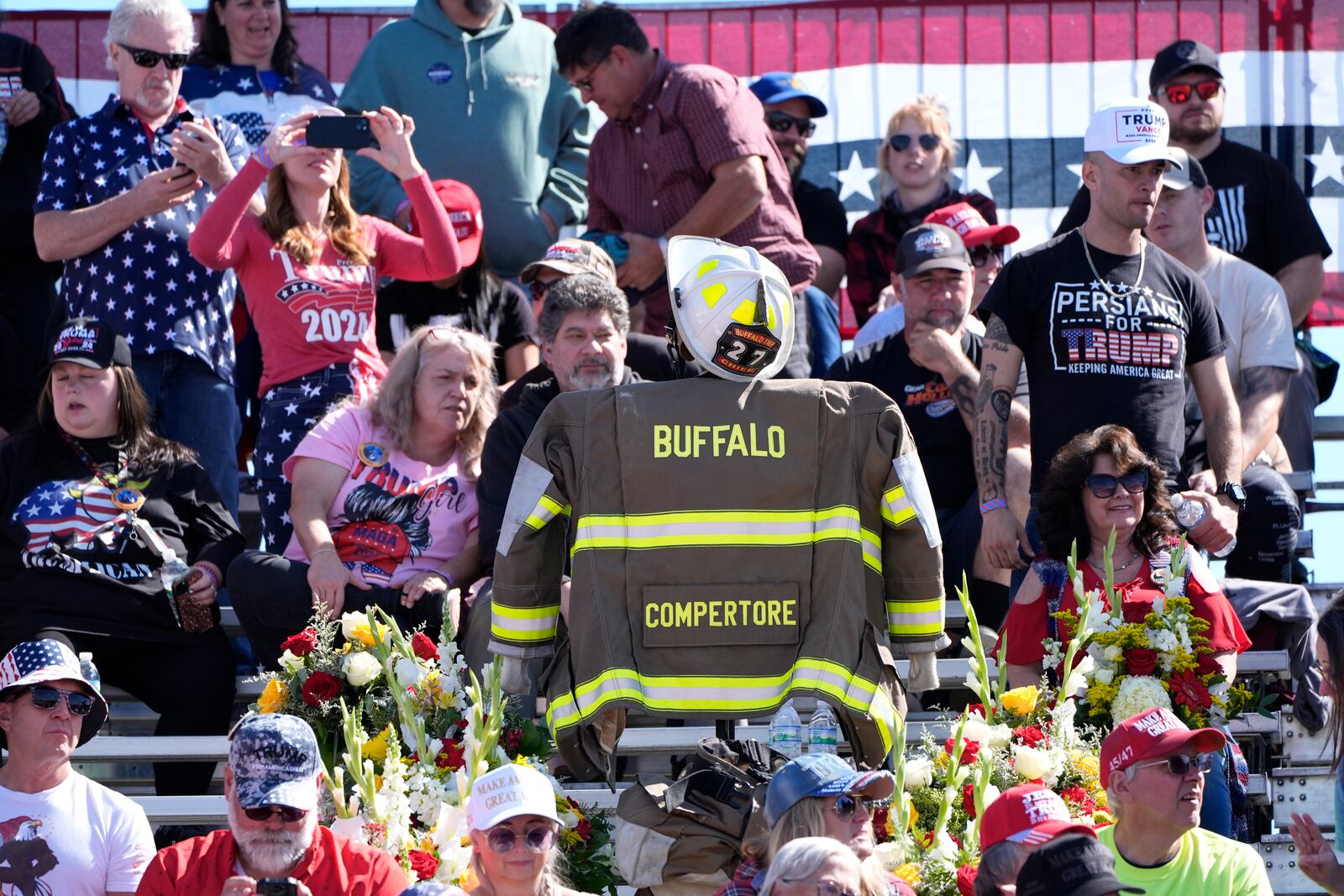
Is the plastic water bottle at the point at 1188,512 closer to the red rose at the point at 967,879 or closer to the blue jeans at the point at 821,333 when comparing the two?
the red rose at the point at 967,879

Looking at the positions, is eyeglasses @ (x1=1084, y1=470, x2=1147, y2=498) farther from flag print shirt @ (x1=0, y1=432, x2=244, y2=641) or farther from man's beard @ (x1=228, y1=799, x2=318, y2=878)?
flag print shirt @ (x1=0, y1=432, x2=244, y2=641)

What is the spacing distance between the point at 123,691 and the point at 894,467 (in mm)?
4206

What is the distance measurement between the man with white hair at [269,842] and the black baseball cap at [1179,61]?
5.42 m

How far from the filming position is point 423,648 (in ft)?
21.9

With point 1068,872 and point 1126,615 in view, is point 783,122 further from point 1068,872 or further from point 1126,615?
point 1068,872

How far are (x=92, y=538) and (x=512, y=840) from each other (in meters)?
3.11

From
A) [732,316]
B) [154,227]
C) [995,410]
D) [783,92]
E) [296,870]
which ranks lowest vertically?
[296,870]

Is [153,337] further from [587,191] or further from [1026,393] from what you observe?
[1026,393]

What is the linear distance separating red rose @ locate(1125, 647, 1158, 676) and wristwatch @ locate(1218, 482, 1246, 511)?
1.02m

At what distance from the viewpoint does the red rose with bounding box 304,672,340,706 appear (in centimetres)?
664

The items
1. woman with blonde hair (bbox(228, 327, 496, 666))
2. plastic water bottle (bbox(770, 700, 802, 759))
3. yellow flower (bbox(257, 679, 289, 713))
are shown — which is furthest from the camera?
woman with blonde hair (bbox(228, 327, 496, 666))

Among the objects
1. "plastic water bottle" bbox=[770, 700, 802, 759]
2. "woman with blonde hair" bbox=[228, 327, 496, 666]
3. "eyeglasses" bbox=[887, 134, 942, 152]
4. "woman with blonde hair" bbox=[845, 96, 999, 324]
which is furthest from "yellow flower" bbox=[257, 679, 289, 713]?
"eyeglasses" bbox=[887, 134, 942, 152]

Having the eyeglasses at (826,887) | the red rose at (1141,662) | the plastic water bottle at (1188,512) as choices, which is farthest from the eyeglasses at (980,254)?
the eyeglasses at (826,887)

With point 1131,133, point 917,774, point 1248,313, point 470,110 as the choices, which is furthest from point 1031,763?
point 470,110
